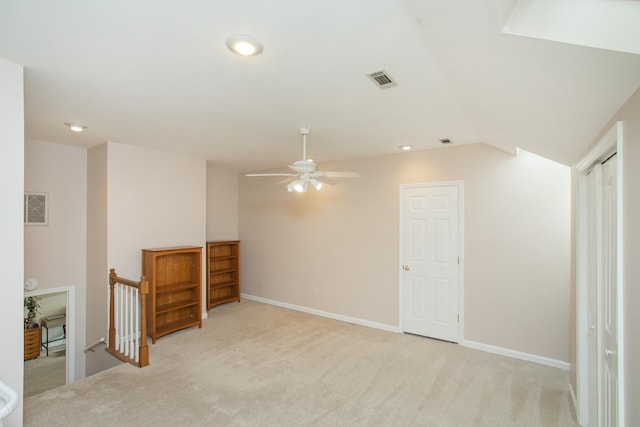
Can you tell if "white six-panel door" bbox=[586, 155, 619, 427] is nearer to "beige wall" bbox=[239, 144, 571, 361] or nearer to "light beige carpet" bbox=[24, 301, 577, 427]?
"light beige carpet" bbox=[24, 301, 577, 427]

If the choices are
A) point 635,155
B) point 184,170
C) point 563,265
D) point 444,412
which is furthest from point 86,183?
point 563,265

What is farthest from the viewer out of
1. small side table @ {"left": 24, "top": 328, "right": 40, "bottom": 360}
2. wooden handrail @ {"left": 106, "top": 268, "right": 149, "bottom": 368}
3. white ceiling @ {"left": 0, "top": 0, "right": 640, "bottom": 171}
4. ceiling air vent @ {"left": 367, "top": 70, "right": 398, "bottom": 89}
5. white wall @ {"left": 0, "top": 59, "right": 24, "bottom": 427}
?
small side table @ {"left": 24, "top": 328, "right": 40, "bottom": 360}

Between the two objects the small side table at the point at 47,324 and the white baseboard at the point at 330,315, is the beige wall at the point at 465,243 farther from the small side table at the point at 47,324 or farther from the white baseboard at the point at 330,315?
the small side table at the point at 47,324

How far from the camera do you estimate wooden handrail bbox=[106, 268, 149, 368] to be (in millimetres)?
3365

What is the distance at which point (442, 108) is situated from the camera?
8.96ft

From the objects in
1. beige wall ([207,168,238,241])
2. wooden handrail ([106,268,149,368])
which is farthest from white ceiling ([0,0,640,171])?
beige wall ([207,168,238,241])

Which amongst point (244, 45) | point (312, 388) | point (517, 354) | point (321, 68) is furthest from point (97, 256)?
point (517, 354)

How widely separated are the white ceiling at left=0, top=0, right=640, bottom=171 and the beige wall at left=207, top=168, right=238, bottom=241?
8.78ft

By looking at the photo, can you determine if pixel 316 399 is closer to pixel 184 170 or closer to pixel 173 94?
pixel 173 94

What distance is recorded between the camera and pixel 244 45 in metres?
1.76

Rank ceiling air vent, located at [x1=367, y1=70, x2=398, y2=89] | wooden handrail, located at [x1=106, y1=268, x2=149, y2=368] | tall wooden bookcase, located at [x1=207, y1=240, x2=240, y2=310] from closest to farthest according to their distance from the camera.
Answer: ceiling air vent, located at [x1=367, y1=70, x2=398, y2=89]
wooden handrail, located at [x1=106, y1=268, x2=149, y2=368]
tall wooden bookcase, located at [x1=207, y1=240, x2=240, y2=310]

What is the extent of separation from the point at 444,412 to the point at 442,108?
2.67 m

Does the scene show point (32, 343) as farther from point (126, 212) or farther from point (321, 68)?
point (321, 68)

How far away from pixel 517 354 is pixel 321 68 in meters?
3.92
